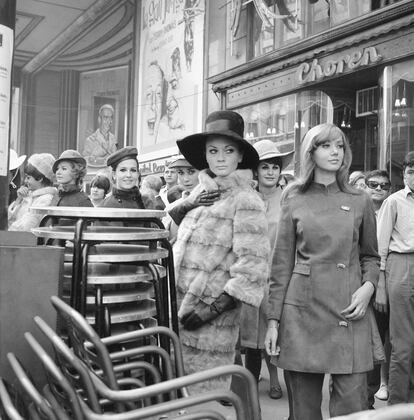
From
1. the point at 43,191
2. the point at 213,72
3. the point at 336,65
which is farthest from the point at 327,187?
the point at 213,72

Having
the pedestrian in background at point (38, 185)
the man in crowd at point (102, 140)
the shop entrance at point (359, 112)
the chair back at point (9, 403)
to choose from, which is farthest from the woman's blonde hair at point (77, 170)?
the man in crowd at point (102, 140)

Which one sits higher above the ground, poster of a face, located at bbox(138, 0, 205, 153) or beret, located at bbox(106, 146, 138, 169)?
poster of a face, located at bbox(138, 0, 205, 153)

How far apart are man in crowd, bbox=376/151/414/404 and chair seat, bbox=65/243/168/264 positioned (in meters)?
2.53

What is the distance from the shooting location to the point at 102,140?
25.7m

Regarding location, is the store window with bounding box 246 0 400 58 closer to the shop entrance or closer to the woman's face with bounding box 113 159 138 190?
the shop entrance

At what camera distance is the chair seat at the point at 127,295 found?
205cm

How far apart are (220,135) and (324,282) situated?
3.16 ft

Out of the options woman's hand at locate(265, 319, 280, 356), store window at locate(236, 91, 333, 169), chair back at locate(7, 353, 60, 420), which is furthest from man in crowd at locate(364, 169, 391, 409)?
store window at locate(236, 91, 333, 169)

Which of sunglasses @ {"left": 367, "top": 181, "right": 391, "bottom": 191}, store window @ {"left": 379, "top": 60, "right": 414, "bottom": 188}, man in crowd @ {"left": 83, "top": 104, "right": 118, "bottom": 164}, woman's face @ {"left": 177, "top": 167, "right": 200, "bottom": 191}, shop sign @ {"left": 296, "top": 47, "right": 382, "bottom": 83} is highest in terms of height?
man in crowd @ {"left": 83, "top": 104, "right": 118, "bottom": 164}

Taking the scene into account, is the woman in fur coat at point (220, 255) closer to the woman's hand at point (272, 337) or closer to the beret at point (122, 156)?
the woman's hand at point (272, 337)

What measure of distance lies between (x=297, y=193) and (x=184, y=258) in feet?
2.25

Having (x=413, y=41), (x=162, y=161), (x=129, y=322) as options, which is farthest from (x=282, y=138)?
(x=129, y=322)

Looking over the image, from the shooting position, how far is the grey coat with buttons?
8.96 feet

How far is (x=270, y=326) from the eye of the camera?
2832 millimetres
